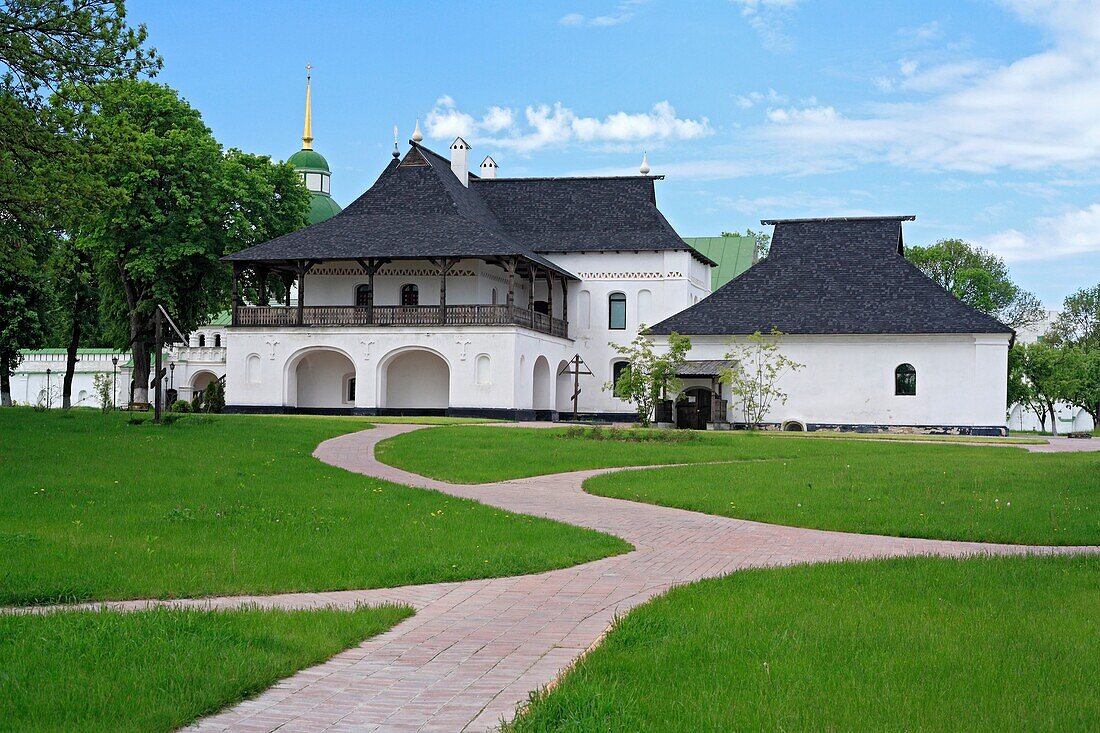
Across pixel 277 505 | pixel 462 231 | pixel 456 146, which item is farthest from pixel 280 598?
pixel 456 146

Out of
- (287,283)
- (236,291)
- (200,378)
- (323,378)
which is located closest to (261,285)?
(287,283)

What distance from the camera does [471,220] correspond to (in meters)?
52.5

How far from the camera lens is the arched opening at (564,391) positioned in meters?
55.3

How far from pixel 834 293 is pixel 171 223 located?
27.3 m

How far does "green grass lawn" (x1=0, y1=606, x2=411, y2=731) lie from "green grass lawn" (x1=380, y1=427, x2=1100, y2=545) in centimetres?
812

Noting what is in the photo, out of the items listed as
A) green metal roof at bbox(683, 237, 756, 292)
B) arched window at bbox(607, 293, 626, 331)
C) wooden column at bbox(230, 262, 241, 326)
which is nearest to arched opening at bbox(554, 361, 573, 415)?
arched window at bbox(607, 293, 626, 331)

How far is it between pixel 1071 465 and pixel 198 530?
1691 cm

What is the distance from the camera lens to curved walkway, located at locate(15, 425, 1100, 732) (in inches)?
231

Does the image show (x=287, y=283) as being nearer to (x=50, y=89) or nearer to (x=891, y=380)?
(x=891, y=380)

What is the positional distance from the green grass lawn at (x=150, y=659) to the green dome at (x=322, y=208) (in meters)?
74.8

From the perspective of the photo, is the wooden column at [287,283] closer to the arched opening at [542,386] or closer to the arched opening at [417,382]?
the arched opening at [417,382]

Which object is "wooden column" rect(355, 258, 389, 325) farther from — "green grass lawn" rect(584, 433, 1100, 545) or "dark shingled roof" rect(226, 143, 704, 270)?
"green grass lawn" rect(584, 433, 1100, 545)

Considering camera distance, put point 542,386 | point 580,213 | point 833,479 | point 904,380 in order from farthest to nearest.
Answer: point 580,213, point 542,386, point 904,380, point 833,479

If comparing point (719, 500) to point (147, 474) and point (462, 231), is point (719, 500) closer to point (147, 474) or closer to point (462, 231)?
point (147, 474)
